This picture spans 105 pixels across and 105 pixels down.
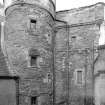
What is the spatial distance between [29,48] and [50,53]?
1770 millimetres

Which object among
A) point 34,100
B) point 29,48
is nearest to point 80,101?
point 34,100

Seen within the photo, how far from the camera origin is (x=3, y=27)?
10.1 metres

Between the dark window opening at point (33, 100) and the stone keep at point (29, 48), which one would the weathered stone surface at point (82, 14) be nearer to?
the stone keep at point (29, 48)

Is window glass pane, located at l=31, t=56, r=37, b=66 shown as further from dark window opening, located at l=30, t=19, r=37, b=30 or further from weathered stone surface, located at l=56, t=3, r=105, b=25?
weathered stone surface, located at l=56, t=3, r=105, b=25

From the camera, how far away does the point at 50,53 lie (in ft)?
33.0

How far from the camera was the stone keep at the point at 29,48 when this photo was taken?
28.9ft

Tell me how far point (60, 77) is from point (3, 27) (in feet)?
19.5

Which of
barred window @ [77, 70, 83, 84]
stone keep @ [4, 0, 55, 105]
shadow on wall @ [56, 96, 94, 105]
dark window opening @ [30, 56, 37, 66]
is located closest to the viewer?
stone keep @ [4, 0, 55, 105]

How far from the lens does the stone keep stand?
882 cm

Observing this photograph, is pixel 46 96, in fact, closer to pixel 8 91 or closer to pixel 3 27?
pixel 8 91

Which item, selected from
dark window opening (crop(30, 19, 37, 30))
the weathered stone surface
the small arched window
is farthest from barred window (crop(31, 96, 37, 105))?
the weathered stone surface

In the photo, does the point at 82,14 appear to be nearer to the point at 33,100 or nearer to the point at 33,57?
the point at 33,57

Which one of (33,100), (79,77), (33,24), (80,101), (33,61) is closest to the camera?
(33,100)

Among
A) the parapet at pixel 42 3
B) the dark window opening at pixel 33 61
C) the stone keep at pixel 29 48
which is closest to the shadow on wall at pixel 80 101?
the stone keep at pixel 29 48
